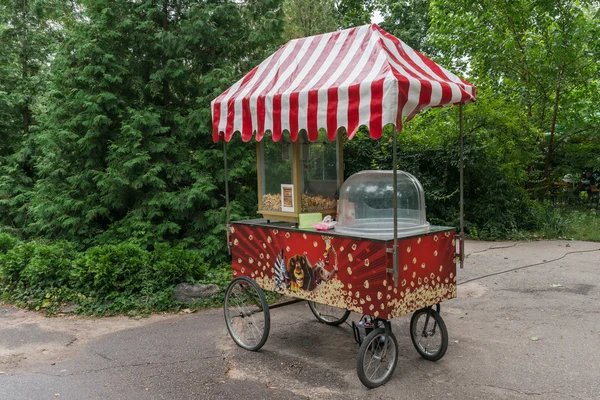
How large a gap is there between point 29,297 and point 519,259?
7.90 metres

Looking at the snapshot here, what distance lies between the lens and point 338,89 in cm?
422

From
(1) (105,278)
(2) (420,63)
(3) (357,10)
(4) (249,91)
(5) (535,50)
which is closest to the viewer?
→ (2) (420,63)

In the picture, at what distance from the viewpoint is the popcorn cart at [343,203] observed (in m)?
4.16

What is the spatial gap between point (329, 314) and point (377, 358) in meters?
1.79

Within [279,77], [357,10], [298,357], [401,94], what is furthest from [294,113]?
[357,10]

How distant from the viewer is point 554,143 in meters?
13.9

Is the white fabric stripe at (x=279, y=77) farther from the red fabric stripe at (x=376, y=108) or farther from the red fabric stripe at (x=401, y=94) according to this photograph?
the red fabric stripe at (x=401, y=94)

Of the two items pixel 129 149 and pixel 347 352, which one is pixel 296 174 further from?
pixel 129 149

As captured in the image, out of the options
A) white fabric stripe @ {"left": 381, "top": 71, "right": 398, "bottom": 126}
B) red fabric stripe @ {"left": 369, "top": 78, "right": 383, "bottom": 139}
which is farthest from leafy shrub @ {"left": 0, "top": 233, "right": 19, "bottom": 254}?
white fabric stripe @ {"left": 381, "top": 71, "right": 398, "bottom": 126}

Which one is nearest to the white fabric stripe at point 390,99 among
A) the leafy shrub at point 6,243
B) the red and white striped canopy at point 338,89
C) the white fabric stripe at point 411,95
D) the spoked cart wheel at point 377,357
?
the red and white striped canopy at point 338,89

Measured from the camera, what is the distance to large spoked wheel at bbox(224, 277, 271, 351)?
5.11m

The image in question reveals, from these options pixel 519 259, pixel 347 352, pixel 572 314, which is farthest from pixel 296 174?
pixel 519 259

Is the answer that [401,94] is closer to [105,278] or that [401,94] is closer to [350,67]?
[350,67]

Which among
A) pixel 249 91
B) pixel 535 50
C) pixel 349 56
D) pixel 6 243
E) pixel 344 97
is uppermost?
pixel 535 50
